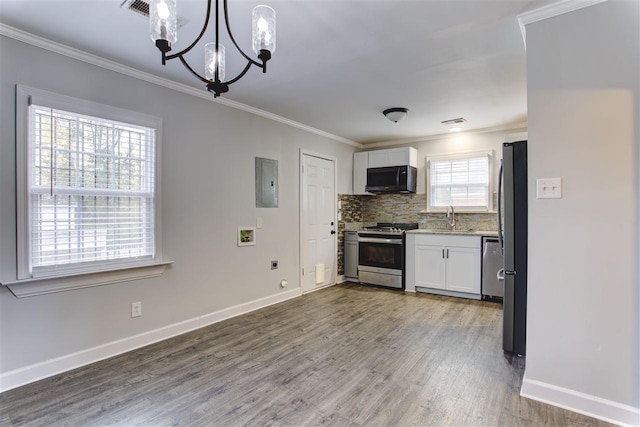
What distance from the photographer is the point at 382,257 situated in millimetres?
5031

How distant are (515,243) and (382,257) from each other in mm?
2510

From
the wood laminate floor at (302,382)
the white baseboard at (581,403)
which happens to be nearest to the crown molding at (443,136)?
the wood laminate floor at (302,382)

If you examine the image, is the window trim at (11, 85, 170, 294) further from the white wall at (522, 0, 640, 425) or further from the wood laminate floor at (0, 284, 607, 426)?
the white wall at (522, 0, 640, 425)

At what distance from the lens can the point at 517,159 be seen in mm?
2627

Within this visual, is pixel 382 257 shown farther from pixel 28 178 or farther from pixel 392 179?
pixel 28 178

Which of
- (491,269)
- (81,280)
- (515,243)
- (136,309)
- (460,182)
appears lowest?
(136,309)

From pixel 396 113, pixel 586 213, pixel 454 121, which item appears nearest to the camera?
pixel 586 213

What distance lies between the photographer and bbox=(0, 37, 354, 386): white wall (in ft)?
7.27

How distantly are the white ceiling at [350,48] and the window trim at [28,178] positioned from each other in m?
0.40

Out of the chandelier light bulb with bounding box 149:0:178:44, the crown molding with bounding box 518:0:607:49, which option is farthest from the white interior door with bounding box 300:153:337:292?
the chandelier light bulb with bounding box 149:0:178:44

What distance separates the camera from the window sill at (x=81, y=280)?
224 cm

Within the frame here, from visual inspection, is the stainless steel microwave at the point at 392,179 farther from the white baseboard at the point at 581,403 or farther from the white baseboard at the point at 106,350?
the white baseboard at the point at 581,403

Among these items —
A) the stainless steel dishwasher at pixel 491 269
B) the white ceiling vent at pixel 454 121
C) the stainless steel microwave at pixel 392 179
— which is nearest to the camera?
the stainless steel dishwasher at pixel 491 269

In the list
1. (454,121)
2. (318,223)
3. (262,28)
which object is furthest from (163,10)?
(454,121)
